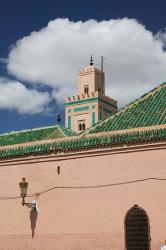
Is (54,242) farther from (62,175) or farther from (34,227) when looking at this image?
(62,175)

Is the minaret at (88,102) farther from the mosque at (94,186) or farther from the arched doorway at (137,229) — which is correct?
the arched doorway at (137,229)

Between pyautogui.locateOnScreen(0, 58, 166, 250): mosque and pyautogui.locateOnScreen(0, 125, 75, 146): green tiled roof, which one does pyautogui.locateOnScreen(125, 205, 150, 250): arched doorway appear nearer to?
pyautogui.locateOnScreen(0, 58, 166, 250): mosque

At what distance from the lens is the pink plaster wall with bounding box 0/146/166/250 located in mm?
9133

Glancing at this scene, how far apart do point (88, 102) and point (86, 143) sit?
25.7 meters

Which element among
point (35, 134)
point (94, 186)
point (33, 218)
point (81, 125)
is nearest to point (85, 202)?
point (94, 186)

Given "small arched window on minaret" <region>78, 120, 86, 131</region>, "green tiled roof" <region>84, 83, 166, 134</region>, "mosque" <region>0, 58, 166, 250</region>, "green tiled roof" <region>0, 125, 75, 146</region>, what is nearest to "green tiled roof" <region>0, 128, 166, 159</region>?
"mosque" <region>0, 58, 166, 250</region>

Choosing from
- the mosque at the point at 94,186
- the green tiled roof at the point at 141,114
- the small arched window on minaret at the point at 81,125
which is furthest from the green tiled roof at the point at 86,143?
the small arched window on minaret at the point at 81,125

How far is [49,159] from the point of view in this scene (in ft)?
34.4

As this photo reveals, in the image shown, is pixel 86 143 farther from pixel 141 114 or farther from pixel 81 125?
pixel 81 125

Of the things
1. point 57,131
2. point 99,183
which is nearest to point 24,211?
point 99,183

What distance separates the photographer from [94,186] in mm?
9750

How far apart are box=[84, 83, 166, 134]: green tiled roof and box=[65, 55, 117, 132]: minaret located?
23585 mm

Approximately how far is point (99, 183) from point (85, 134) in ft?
3.93

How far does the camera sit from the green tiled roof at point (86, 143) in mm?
9312
